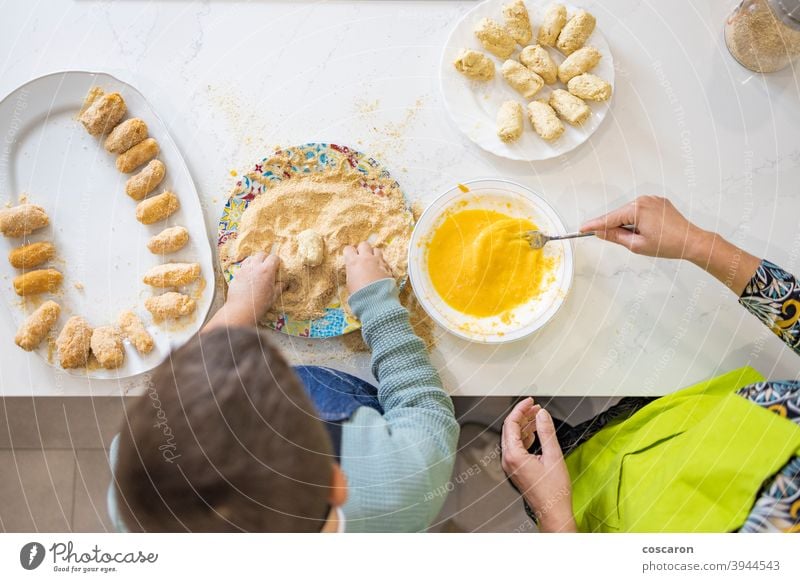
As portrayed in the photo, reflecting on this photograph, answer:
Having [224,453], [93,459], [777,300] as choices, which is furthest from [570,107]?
[93,459]

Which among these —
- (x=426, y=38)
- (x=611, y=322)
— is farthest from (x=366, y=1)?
(x=611, y=322)

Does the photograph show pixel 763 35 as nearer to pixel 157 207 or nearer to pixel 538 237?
pixel 538 237

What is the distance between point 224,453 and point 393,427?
164mm

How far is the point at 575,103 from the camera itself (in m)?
0.62

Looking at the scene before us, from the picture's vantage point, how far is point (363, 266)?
59 centimetres

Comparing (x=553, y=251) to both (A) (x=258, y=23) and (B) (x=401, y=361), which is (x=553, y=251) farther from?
(A) (x=258, y=23)

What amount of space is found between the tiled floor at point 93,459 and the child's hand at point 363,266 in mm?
222

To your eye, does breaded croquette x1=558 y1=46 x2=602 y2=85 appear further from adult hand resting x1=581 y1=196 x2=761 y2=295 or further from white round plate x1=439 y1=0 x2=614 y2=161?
adult hand resting x1=581 y1=196 x2=761 y2=295

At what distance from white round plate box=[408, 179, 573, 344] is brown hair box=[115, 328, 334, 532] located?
18 cm

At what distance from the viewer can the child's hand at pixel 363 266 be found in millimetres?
590

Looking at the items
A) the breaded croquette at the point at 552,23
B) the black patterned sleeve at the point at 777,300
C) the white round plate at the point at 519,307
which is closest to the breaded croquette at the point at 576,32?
the breaded croquette at the point at 552,23

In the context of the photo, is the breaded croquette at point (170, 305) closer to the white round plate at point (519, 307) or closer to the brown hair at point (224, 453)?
the brown hair at point (224, 453)

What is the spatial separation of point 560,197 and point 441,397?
27cm

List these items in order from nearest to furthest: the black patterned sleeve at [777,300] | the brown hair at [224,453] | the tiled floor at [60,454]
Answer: the brown hair at [224,453], the black patterned sleeve at [777,300], the tiled floor at [60,454]
